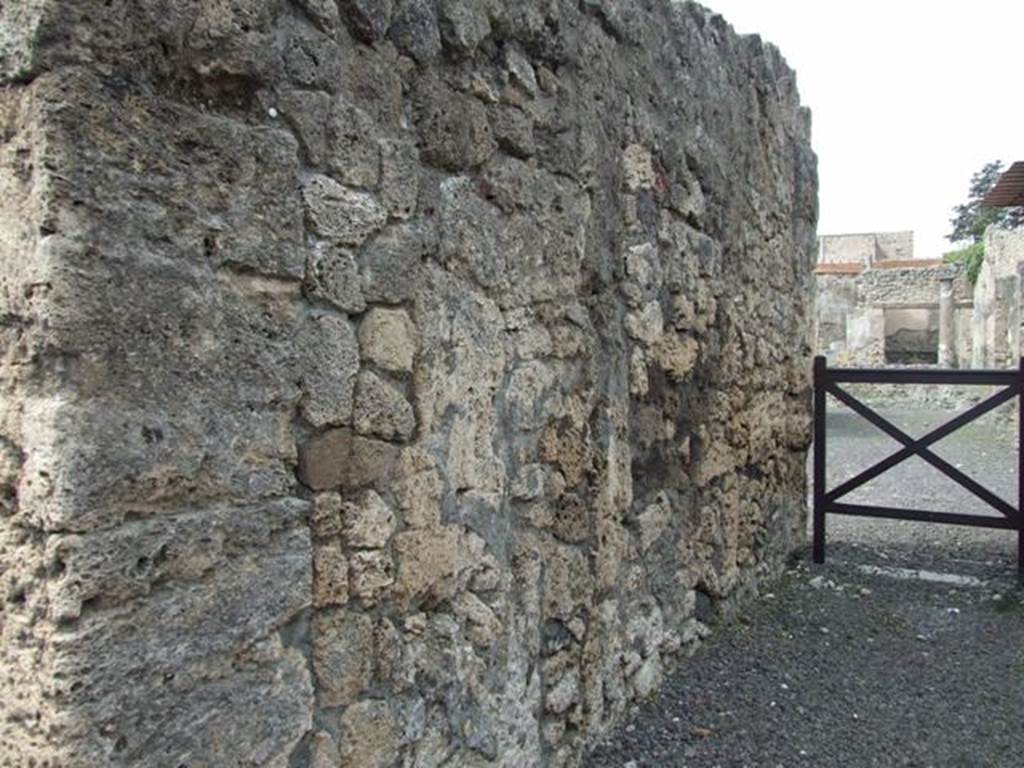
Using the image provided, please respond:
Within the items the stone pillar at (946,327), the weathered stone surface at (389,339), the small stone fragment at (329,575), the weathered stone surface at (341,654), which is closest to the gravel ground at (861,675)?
the weathered stone surface at (341,654)

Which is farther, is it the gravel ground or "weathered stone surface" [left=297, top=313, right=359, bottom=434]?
the gravel ground

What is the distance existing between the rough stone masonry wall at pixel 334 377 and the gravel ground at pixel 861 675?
25cm

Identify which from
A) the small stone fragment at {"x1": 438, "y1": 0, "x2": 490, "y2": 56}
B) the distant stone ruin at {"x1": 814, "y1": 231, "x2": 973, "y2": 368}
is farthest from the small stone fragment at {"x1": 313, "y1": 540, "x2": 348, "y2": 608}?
the distant stone ruin at {"x1": 814, "y1": 231, "x2": 973, "y2": 368}

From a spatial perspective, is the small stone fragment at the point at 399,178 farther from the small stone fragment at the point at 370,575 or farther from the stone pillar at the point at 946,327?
the stone pillar at the point at 946,327

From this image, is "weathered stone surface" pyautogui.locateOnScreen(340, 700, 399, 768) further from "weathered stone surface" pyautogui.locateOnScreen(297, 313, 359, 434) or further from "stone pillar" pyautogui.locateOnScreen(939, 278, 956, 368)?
"stone pillar" pyautogui.locateOnScreen(939, 278, 956, 368)

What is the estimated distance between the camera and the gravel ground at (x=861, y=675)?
285 cm

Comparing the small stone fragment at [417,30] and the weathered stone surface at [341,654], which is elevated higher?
the small stone fragment at [417,30]

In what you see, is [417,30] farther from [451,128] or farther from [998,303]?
[998,303]

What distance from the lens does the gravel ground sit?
9.34 ft

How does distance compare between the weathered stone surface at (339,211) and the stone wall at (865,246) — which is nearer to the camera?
the weathered stone surface at (339,211)

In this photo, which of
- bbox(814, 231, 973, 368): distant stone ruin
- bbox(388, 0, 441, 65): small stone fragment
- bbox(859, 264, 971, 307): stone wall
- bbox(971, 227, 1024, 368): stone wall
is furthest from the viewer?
bbox(859, 264, 971, 307): stone wall

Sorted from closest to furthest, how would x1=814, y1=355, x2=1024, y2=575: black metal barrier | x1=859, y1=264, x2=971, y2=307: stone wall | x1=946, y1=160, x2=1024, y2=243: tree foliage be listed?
x1=814, y1=355, x2=1024, y2=575: black metal barrier < x1=859, y1=264, x2=971, y2=307: stone wall < x1=946, y1=160, x2=1024, y2=243: tree foliage

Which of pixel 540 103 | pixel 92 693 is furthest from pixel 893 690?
pixel 92 693

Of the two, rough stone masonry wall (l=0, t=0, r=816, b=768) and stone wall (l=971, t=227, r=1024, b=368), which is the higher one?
stone wall (l=971, t=227, r=1024, b=368)
